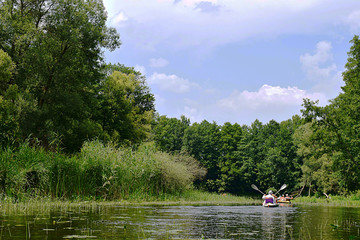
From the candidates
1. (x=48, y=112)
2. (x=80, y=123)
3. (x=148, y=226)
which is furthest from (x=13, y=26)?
(x=148, y=226)

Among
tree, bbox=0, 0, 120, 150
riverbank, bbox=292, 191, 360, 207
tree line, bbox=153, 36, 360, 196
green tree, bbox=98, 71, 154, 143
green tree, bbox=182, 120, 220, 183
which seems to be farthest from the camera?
green tree, bbox=182, 120, 220, 183

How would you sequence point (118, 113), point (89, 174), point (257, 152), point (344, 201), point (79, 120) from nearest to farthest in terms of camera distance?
point (89, 174) → point (79, 120) → point (344, 201) → point (118, 113) → point (257, 152)

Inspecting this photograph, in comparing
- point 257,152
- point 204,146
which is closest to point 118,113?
point 204,146

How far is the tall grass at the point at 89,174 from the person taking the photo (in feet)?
49.1

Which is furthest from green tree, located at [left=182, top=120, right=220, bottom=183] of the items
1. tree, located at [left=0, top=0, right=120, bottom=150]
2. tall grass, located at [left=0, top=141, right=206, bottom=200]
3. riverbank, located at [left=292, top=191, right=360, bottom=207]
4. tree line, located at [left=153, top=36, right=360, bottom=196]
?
tall grass, located at [left=0, top=141, right=206, bottom=200]

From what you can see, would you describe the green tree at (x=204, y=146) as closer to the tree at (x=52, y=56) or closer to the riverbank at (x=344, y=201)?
the riverbank at (x=344, y=201)

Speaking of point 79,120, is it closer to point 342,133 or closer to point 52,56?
point 52,56

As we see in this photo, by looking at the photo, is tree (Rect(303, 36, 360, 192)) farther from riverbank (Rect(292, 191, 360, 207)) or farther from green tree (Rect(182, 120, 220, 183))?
green tree (Rect(182, 120, 220, 183))

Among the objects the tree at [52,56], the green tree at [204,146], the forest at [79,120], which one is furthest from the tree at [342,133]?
the green tree at [204,146]

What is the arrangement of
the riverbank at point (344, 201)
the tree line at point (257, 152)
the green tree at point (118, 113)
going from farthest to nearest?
the tree line at point (257, 152) < the green tree at point (118, 113) < the riverbank at point (344, 201)

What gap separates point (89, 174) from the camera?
1858cm

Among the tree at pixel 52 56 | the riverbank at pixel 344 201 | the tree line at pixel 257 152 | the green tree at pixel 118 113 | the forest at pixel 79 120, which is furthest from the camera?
the tree line at pixel 257 152

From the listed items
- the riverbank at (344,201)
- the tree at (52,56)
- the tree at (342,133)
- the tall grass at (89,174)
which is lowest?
the riverbank at (344,201)

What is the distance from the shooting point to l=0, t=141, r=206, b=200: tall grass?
1498 cm
